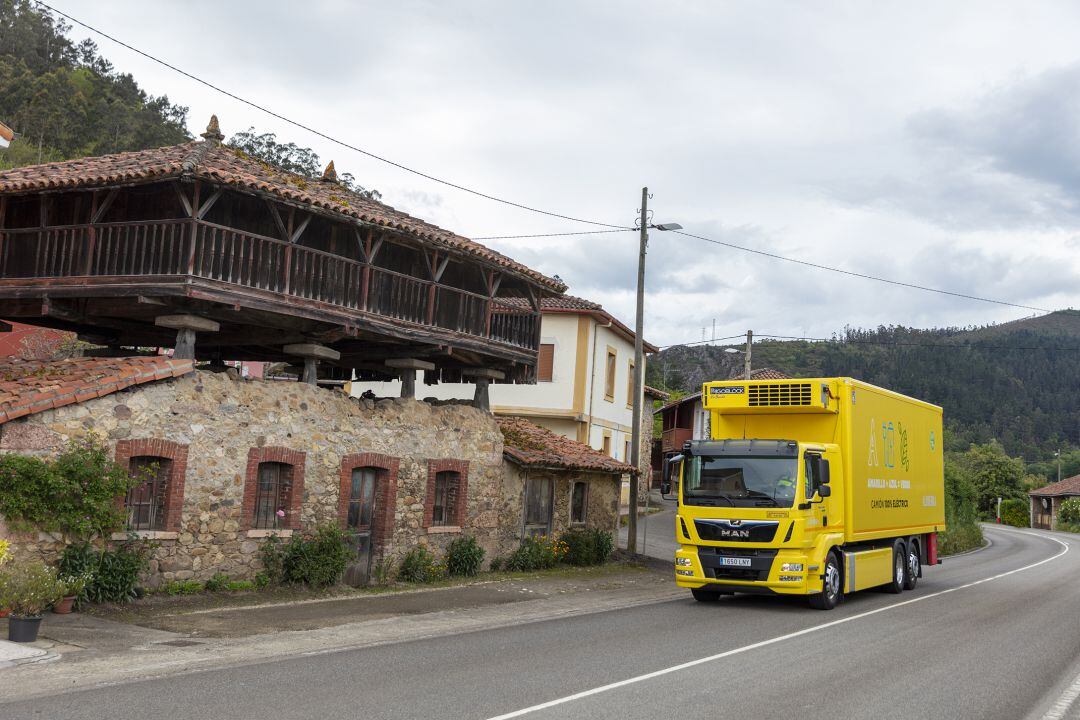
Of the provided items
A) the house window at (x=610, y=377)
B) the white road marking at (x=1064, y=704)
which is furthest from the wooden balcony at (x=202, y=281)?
the house window at (x=610, y=377)

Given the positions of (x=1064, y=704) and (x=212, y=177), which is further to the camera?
(x=212, y=177)

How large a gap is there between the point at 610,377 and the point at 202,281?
23.5 meters

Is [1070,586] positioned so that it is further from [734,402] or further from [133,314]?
[133,314]

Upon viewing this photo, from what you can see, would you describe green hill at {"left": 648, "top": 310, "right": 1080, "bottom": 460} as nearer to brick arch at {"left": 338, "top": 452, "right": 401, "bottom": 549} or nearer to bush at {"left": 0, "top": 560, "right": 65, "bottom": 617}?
brick arch at {"left": 338, "top": 452, "right": 401, "bottom": 549}

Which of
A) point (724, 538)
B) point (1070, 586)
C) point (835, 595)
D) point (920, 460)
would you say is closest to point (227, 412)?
point (724, 538)

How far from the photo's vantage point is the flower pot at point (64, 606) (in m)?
11.6

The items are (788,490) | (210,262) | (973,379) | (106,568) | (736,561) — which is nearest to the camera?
(106,568)

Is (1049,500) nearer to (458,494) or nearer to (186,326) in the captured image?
(458,494)

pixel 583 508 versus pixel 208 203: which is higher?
pixel 208 203

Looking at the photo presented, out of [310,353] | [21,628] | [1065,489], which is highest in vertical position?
[310,353]

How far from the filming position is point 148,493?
13.9 m

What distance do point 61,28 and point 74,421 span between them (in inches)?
2844

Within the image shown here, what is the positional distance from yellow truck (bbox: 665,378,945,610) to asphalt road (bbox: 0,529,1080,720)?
2.52 feet

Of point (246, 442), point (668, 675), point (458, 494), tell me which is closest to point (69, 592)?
point (246, 442)
